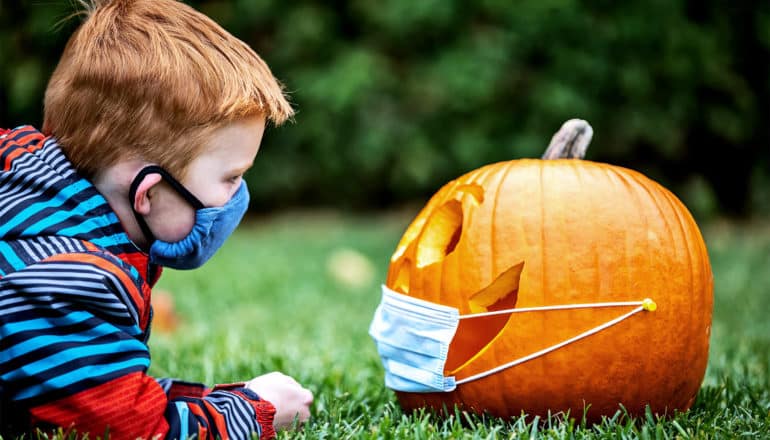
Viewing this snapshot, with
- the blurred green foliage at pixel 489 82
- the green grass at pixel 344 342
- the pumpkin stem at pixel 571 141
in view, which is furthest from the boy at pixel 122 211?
the blurred green foliage at pixel 489 82

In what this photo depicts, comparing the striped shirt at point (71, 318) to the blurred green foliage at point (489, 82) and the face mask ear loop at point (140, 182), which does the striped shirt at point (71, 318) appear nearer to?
the face mask ear loop at point (140, 182)

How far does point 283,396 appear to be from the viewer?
6.33 feet

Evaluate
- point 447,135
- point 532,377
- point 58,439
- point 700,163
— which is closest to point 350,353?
point 532,377

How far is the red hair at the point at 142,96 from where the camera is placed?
1.77 m

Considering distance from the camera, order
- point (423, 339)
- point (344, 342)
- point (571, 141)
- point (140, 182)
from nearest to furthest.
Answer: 1. point (140, 182)
2. point (423, 339)
3. point (571, 141)
4. point (344, 342)

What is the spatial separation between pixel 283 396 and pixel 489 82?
6.79 m

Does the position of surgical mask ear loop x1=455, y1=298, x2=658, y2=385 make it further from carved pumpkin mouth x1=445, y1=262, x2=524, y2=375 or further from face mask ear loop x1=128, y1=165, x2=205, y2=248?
face mask ear loop x1=128, y1=165, x2=205, y2=248

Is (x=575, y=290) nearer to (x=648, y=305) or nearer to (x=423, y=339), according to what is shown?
(x=648, y=305)

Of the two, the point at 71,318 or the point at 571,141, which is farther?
the point at 571,141

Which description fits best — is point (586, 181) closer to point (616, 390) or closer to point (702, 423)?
point (616, 390)

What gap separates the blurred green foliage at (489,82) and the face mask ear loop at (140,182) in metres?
6.73

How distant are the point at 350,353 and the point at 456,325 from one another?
4.18ft

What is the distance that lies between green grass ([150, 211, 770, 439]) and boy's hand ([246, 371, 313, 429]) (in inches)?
1.7

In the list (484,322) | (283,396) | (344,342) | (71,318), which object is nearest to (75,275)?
(71,318)
